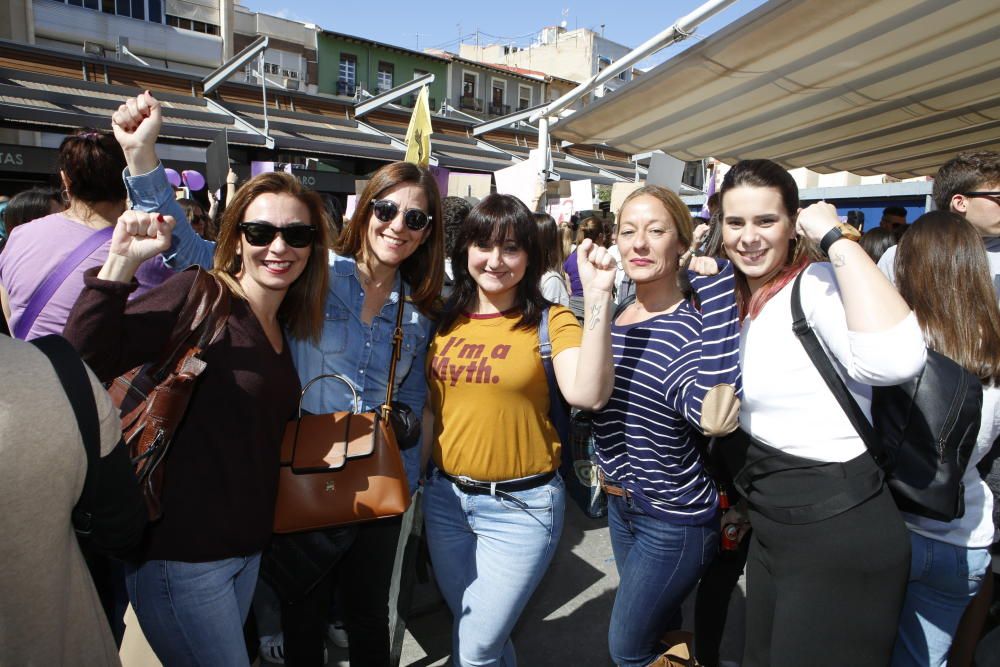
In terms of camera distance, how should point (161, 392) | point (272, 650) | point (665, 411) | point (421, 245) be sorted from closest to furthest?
point (161, 392) → point (665, 411) → point (421, 245) → point (272, 650)

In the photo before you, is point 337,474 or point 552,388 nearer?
point 337,474

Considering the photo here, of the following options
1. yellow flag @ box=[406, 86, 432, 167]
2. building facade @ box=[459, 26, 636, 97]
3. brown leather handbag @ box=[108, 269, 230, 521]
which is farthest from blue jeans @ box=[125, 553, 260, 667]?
building facade @ box=[459, 26, 636, 97]

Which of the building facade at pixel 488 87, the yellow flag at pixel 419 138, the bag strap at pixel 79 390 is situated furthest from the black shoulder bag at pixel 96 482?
the building facade at pixel 488 87

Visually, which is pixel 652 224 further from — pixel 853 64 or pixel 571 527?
pixel 853 64

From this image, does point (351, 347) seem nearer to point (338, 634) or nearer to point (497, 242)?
point (497, 242)

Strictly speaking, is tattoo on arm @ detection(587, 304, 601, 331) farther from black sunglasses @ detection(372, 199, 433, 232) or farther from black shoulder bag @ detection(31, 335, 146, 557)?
black shoulder bag @ detection(31, 335, 146, 557)

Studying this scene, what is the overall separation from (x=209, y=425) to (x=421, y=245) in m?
1.17

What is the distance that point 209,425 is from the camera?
1.71 m

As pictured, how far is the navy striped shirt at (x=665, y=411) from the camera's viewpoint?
6.77ft

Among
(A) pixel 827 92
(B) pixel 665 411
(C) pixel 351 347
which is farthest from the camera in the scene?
(A) pixel 827 92

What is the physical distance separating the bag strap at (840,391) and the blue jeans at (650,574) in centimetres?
64

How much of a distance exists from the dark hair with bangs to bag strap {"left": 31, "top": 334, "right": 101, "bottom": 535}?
55.5 inches

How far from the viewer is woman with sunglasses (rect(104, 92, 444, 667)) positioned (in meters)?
2.23

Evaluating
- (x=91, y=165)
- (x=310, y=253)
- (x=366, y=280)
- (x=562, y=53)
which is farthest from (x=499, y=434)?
(x=562, y=53)
